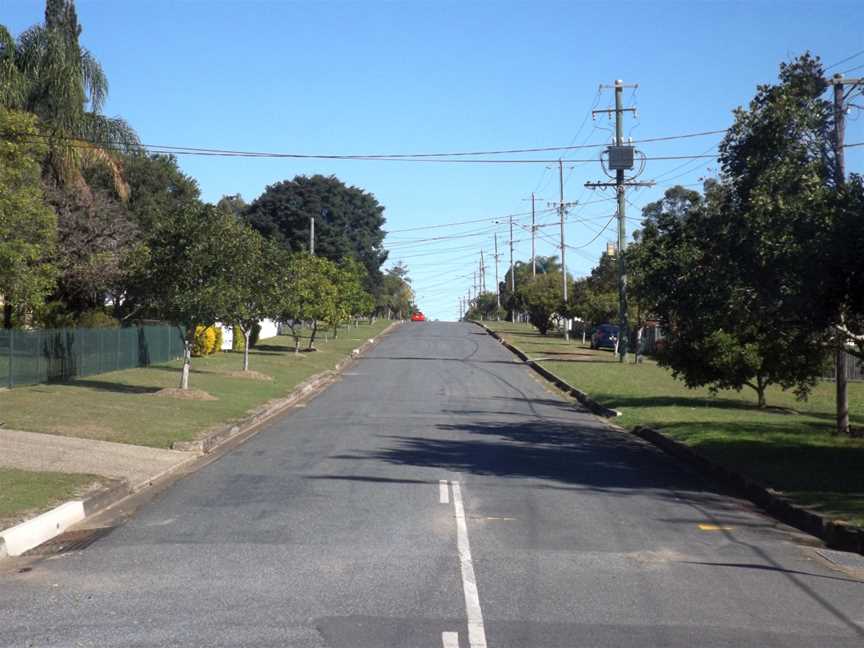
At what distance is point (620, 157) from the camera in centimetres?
4281

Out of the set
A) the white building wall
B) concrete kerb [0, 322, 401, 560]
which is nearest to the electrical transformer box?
the white building wall

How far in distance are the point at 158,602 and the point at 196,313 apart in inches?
744

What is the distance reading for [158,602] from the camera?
7.55m

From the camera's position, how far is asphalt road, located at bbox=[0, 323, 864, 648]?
697 centimetres

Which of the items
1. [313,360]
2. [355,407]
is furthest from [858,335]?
→ [313,360]

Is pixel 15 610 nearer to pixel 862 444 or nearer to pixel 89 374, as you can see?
pixel 862 444

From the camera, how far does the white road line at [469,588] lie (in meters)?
6.79

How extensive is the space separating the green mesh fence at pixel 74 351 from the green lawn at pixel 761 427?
14.5 meters

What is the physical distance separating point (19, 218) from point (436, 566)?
12848 mm

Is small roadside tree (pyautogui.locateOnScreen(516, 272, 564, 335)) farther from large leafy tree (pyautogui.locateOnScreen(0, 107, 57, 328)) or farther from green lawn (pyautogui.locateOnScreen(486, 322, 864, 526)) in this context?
large leafy tree (pyautogui.locateOnScreen(0, 107, 57, 328))

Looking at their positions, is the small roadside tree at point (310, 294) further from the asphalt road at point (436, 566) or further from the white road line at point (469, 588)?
the white road line at point (469, 588)

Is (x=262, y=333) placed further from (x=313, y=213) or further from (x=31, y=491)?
(x=31, y=491)

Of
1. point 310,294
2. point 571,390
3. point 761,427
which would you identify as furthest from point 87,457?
point 310,294

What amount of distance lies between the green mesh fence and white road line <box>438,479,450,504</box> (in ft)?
47.5
